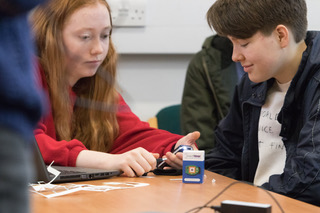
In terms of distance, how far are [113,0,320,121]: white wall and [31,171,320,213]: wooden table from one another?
161cm

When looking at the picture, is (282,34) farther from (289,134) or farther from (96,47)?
(96,47)

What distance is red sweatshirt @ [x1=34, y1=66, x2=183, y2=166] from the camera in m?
1.51

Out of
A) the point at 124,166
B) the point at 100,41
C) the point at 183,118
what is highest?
the point at 100,41

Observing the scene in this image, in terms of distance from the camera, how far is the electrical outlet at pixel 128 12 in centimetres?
286

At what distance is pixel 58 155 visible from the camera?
1510 mm

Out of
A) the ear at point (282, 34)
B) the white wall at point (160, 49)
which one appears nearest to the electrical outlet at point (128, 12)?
the white wall at point (160, 49)

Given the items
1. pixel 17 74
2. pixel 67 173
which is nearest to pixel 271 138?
pixel 67 173

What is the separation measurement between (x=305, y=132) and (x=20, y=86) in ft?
4.37

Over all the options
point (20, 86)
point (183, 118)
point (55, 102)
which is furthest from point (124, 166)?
point (183, 118)

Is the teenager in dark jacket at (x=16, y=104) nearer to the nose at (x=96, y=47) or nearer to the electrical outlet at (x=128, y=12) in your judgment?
the nose at (x=96, y=47)

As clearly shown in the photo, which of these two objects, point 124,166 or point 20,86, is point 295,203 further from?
point 20,86

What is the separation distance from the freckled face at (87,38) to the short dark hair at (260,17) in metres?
0.44

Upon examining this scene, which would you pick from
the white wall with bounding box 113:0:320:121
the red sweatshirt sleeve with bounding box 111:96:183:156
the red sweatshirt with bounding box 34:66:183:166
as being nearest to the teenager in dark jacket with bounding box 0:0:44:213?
the red sweatshirt with bounding box 34:66:183:166

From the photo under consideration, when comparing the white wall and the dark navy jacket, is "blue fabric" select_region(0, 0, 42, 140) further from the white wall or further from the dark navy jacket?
the white wall
